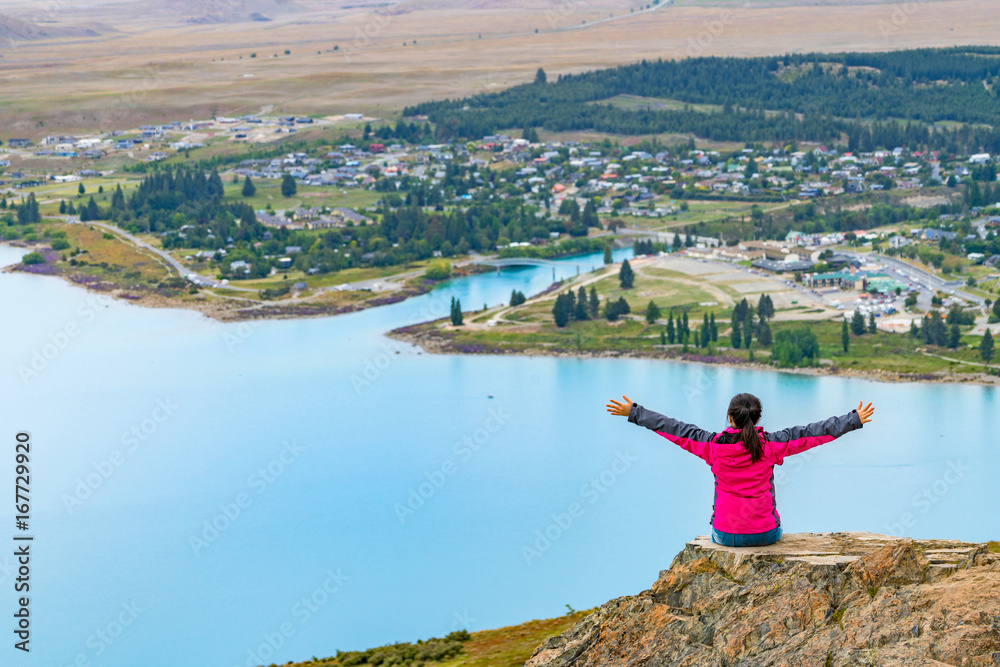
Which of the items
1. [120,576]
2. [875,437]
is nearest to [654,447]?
[875,437]

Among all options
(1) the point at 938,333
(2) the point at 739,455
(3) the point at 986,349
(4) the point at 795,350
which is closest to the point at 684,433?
(2) the point at 739,455

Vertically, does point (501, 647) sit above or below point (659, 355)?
above

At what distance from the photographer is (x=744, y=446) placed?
369 cm

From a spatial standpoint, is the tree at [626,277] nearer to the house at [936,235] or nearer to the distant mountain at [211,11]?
the house at [936,235]

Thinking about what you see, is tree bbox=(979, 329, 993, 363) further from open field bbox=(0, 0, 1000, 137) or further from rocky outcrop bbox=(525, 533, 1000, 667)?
open field bbox=(0, 0, 1000, 137)

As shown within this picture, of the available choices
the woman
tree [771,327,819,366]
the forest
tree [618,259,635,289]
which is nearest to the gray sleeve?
the woman

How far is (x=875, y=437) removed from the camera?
65.9 ft

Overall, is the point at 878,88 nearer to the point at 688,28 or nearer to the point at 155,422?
the point at 688,28

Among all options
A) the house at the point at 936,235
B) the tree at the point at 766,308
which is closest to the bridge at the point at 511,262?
the tree at the point at 766,308

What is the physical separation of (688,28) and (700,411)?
7467 cm

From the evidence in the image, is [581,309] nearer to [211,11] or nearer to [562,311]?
[562,311]

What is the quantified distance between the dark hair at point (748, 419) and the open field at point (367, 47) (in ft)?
210

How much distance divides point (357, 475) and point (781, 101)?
165ft

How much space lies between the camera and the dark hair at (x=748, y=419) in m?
3.65
